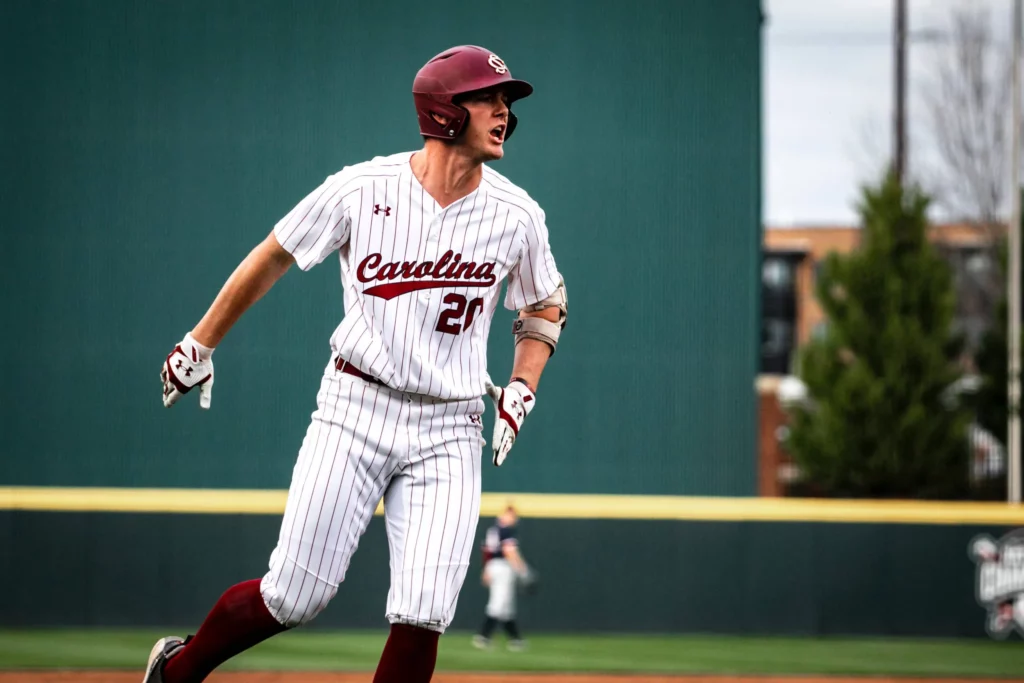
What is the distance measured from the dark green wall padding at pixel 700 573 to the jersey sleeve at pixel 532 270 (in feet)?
22.3

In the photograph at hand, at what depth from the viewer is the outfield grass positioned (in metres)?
8.61

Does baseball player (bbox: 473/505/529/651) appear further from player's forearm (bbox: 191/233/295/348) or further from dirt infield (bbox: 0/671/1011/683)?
player's forearm (bbox: 191/233/295/348)

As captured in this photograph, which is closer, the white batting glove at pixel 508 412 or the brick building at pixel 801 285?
the white batting glove at pixel 508 412

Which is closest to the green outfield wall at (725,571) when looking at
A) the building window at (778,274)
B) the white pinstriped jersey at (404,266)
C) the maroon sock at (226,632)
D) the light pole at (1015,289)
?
the light pole at (1015,289)

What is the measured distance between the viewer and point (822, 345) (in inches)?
538

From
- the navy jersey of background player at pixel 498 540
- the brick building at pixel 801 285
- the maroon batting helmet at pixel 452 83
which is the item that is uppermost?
the brick building at pixel 801 285

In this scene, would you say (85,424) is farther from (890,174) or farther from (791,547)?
(890,174)

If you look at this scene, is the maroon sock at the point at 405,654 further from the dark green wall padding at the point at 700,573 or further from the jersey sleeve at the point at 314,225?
the dark green wall padding at the point at 700,573

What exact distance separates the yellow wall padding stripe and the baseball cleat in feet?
21.3

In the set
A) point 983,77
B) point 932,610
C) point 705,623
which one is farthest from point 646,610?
point 983,77

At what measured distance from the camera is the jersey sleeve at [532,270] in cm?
337

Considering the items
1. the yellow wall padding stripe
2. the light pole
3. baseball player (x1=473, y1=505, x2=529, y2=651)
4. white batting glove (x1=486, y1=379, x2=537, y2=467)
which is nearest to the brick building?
the light pole

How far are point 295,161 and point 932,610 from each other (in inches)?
251

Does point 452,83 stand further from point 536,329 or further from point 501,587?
point 501,587
